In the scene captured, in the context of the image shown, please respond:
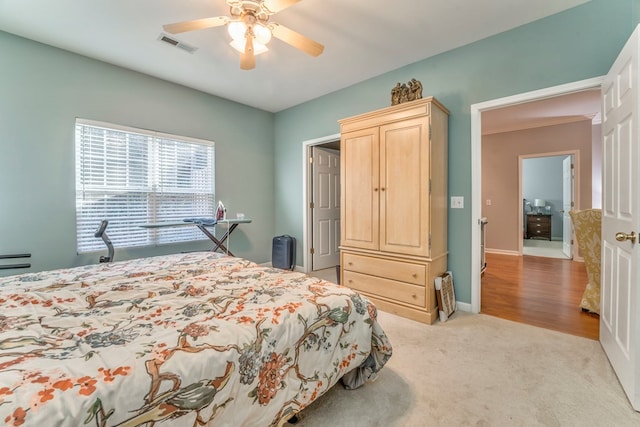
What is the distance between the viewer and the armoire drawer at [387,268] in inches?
103

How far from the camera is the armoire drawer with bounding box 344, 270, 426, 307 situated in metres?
2.61

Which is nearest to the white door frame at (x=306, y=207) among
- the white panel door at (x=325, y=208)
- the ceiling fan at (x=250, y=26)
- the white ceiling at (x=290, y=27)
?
the white panel door at (x=325, y=208)

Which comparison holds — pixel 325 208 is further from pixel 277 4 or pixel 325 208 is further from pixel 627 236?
pixel 627 236

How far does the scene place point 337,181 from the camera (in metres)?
4.92

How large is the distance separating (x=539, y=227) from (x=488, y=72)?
7359 mm

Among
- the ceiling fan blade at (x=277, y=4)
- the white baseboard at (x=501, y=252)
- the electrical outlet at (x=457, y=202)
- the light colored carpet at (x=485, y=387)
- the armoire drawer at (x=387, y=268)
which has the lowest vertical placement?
the light colored carpet at (x=485, y=387)

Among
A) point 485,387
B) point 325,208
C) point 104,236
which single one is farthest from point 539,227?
point 104,236

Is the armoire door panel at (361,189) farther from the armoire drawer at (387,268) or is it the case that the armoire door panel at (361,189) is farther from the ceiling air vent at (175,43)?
the ceiling air vent at (175,43)

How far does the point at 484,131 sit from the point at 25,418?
708cm

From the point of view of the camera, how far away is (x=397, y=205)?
2758 mm

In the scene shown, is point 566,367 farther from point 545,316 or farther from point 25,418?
point 25,418

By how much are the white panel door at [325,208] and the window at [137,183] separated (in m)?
1.58

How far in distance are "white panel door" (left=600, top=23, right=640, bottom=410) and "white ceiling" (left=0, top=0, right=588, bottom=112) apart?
1040 millimetres

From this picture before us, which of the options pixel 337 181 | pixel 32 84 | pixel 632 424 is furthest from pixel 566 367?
pixel 32 84
